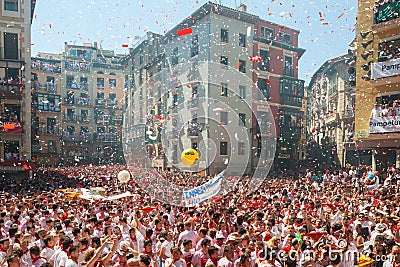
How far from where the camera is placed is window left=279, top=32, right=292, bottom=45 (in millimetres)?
33312

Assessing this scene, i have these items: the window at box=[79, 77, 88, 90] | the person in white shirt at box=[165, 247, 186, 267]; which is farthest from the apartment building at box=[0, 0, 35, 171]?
the window at box=[79, 77, 88, 90]

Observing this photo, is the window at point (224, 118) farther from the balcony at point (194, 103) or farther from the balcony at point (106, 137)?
the balcony at point (106, 137)

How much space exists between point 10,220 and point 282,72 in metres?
27.7

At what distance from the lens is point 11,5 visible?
24344 millimetres

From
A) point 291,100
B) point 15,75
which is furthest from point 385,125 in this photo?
point 15,75

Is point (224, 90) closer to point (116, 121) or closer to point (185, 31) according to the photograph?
point (185, 31)

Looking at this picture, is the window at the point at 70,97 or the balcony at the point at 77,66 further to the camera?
the balcony at the point at 77,66

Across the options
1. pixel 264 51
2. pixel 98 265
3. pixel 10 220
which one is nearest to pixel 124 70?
pixel 264 51

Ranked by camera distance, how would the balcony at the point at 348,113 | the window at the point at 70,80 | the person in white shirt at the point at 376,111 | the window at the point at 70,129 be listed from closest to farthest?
1. the person in white shirt at the point at 376,111
2. the balcony at the point at 348,113
3. the window at the point at 70,129
4. the window at the point at 70,80

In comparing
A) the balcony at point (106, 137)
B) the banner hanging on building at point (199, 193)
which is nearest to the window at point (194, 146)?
the banner hanging on building at point (199, 193)

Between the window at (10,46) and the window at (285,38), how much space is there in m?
21.5

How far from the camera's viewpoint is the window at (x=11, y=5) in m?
24.2

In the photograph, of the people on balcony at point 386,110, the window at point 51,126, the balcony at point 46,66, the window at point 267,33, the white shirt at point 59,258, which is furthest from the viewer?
the balcony at point 46,66

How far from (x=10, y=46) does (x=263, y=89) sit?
19.4 m
